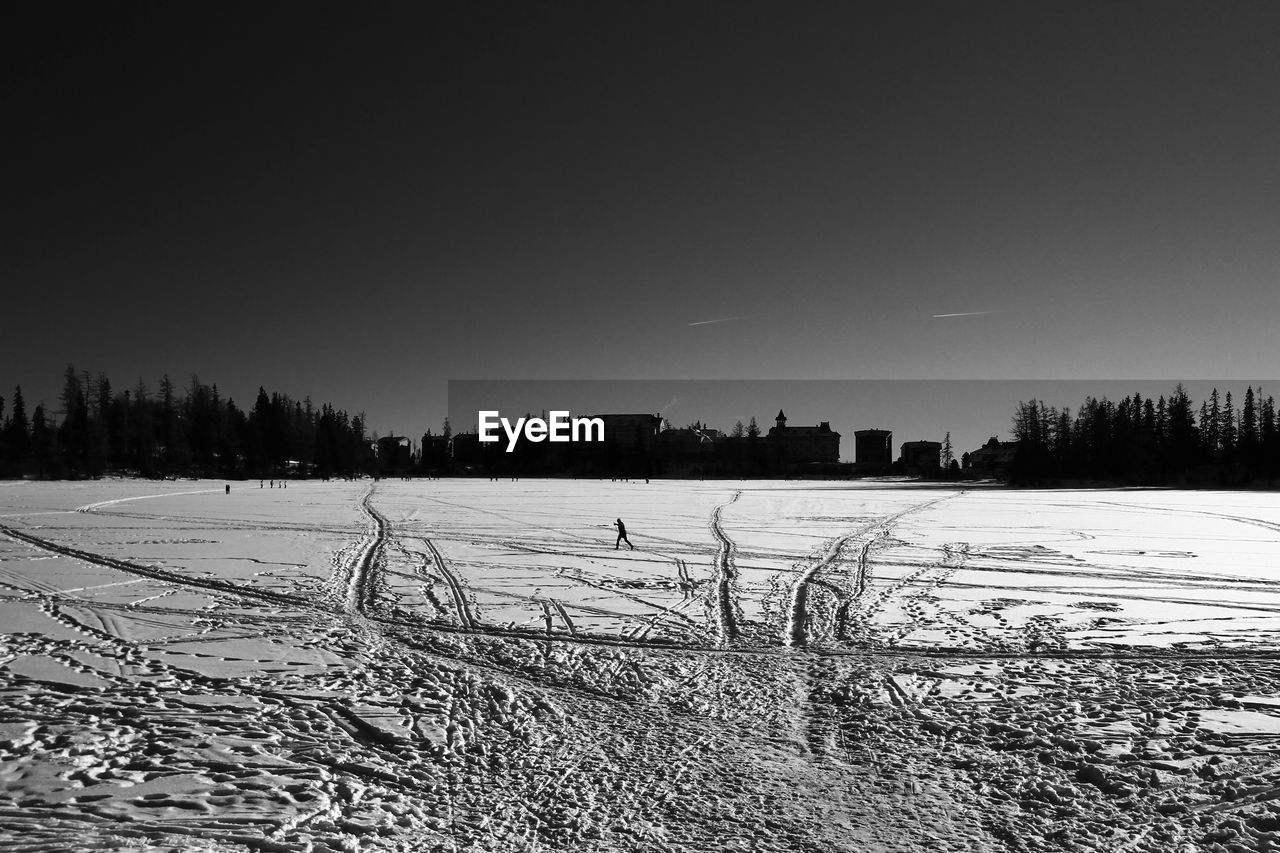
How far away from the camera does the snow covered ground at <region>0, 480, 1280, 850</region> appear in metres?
5.27

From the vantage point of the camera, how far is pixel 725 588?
46.3 feet

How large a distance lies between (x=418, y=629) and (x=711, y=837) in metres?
6.91

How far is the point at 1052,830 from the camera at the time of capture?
Answer: 516 centimetres

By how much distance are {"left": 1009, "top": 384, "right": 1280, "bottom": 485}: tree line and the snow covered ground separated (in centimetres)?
9376

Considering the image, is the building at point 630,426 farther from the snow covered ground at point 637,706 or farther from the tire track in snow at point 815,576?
the snow covered ground at point 637,706

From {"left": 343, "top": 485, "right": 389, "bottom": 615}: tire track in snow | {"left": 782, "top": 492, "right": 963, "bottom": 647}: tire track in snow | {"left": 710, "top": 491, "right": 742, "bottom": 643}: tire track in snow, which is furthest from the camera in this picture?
{"left": 343, "top": 485, "right": 389, "bottom": 615}: tire track in snow

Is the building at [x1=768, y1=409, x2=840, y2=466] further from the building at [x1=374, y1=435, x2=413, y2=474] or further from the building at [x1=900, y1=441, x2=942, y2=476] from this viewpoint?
the building at [x1=374, y1=435, x2=413, y2=474]

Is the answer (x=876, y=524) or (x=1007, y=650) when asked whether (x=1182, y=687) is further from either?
(x=876, y=524)

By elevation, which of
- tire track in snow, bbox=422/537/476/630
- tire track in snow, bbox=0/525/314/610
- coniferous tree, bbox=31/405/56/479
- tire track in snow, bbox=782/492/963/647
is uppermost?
coniferous tree, bbox=31/405/56/479

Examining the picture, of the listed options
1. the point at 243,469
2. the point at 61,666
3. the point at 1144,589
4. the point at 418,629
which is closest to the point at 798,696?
the point at 418,629

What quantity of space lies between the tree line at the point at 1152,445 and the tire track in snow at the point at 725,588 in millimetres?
88505

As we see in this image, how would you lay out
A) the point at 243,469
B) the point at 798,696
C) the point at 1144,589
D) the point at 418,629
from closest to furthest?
the point at 798,696
the point at 418,629
the point at 1144,589
the point at 243,469

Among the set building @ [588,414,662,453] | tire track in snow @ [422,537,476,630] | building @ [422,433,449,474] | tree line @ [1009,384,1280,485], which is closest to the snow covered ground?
tire track in snow @ [422,537,476,630]

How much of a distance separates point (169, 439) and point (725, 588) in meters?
120
